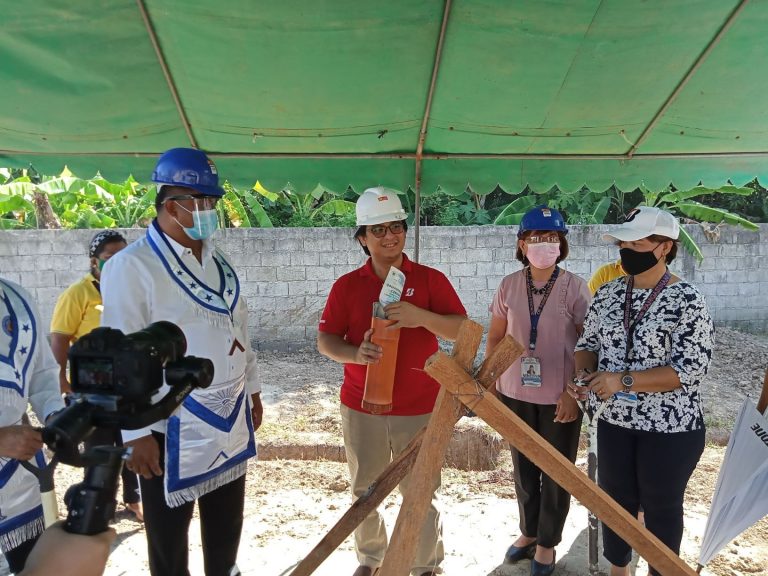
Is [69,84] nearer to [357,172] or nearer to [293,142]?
[293,142]

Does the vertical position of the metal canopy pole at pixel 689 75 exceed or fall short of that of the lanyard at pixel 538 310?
it exceeds it

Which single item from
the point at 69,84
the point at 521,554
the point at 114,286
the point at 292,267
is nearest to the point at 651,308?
the point at 521,554

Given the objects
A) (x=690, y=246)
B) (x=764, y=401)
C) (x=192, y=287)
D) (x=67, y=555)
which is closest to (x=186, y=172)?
(x=192, y=287)

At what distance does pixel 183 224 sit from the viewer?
6.64 ft

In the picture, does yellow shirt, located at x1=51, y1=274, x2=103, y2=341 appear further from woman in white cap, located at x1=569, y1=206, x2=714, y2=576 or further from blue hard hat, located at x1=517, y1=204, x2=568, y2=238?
woman in white cap, located at x1=569, y1=206, x2=714, y2=576

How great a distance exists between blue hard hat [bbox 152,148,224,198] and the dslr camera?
104 centimetres

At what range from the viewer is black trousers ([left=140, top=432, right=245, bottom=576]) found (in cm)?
197

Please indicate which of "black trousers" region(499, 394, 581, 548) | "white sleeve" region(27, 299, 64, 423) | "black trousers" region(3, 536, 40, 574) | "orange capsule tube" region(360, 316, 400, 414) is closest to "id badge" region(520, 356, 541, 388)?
"black trousers" region(499, 394, 581, 548)

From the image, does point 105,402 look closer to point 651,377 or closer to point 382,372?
point 382,372

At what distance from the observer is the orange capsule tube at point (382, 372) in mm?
2355

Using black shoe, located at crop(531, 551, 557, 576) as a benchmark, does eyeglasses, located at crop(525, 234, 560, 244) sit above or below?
above

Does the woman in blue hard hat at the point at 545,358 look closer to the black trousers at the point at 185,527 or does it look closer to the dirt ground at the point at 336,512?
the dirt ground at the point at 336,512

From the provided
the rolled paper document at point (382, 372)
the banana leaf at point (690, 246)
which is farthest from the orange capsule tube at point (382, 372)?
the banana leaf at point (690, 246)

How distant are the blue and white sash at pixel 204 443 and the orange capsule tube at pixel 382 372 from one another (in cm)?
56
